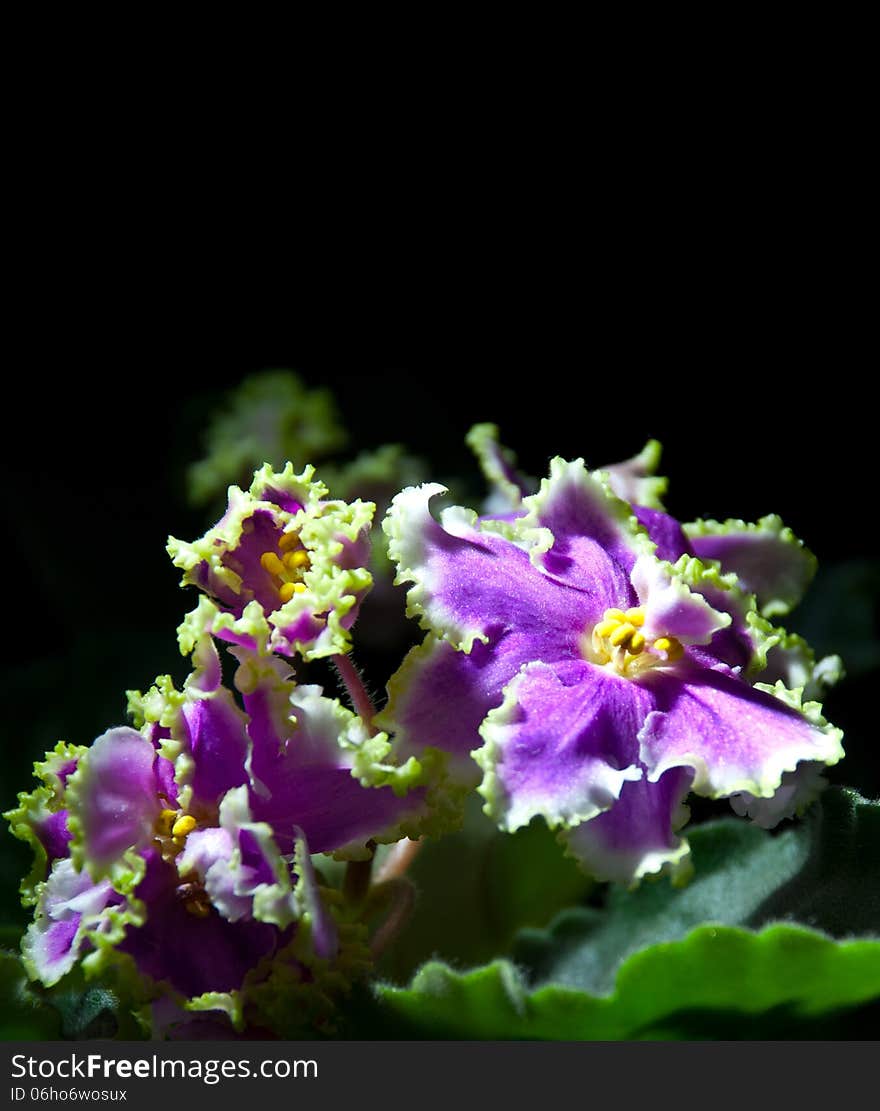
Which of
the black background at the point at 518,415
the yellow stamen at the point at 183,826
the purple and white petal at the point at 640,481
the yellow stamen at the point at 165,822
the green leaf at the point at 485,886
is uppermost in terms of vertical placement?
the black background at the point at 518,415

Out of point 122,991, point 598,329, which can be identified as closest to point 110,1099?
point 122,991

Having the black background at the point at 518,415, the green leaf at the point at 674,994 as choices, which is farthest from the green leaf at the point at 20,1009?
the black background at the point at 518,415

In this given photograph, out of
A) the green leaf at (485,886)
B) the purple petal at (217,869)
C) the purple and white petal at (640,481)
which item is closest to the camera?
the purple petal at (217,869)

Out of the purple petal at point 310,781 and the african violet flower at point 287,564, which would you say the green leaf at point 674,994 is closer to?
the purple petal at point 310,781

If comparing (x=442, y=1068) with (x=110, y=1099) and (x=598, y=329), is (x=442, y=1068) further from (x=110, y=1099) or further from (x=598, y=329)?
(x=598, y=329)

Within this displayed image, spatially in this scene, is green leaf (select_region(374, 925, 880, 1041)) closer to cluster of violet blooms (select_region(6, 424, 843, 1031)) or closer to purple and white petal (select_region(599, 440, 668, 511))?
cluster of violet blooms (select_region(6, 424, 843, 1031))

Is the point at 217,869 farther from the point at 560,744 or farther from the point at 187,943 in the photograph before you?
the point at 560,744

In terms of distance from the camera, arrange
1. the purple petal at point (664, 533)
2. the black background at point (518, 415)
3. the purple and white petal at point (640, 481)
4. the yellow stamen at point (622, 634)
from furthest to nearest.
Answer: the black background at point (518, 415) → the purple and white petal at point (640, 481) → the purple petal at point (664, 533) → the yellow stamen at point (622, 634)

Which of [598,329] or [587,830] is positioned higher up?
[598,329]
